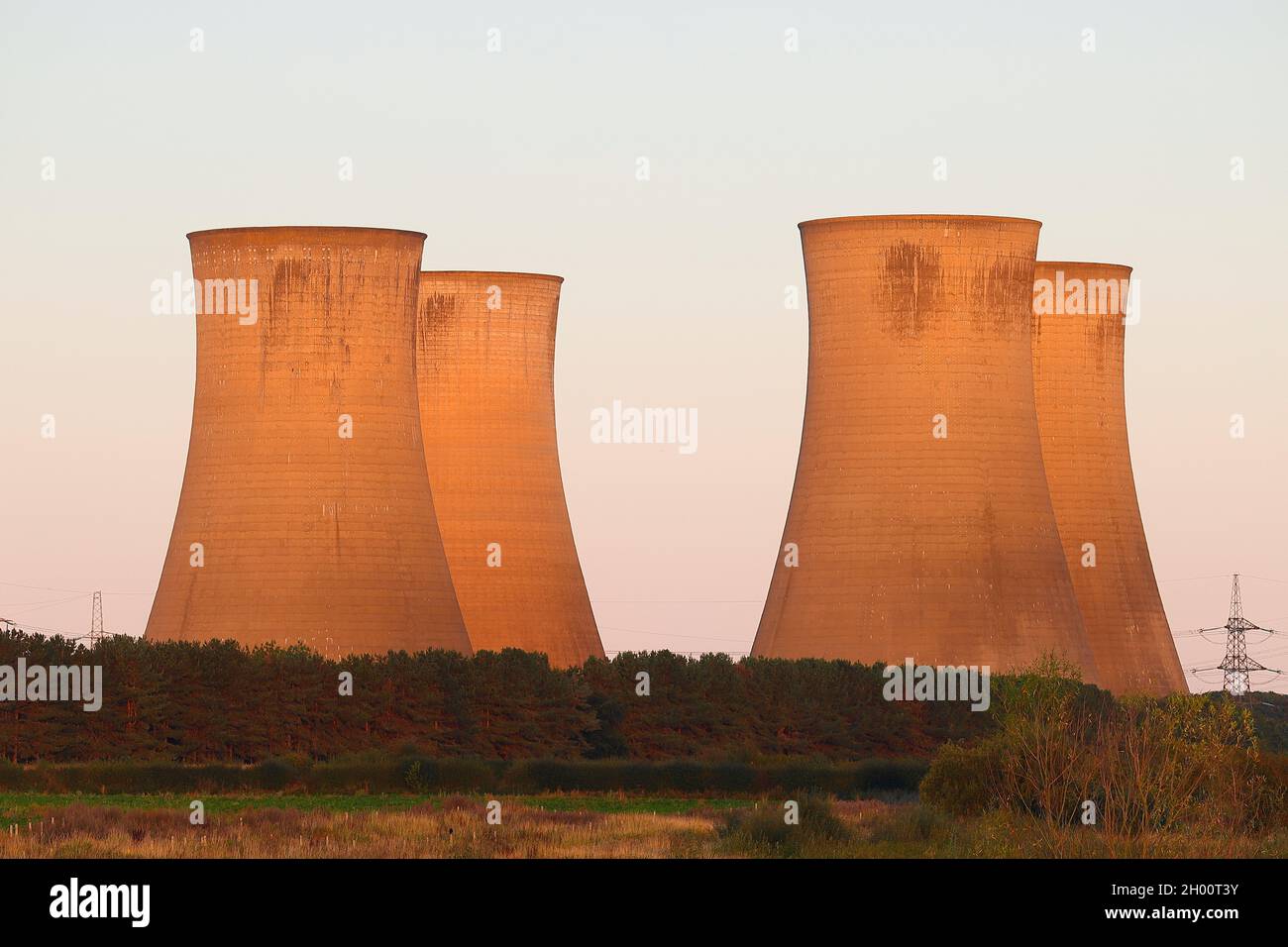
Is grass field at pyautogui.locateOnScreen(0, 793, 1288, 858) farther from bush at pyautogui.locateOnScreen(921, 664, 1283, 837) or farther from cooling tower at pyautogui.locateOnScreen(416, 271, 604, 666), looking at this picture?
cooling tower at pyautogui.locateOnScreen(416, 271, 604, 666)

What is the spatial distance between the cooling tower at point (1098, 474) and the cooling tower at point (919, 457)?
5.46m

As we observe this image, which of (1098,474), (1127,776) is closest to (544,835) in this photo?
(1127,776)

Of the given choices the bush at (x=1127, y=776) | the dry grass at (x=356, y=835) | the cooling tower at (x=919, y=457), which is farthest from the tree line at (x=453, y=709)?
the bush at (x=1127, y=776)

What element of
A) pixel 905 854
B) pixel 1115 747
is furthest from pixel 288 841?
pixel 1115 747

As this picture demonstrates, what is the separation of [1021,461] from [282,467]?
1210cm

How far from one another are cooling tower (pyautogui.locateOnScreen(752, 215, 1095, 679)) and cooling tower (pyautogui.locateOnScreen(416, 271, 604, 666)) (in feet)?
17.3

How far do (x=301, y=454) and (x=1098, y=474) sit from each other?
1704 cm

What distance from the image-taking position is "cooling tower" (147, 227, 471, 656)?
3572 centimetres

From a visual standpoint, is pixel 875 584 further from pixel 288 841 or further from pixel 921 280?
pixel 288 841

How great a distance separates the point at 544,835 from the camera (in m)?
20.2

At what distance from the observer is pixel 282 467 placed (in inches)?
1401

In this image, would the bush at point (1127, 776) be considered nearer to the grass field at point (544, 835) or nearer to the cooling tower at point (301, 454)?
the grass field at point (544, 835)

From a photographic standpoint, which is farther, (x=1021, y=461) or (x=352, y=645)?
(x=1021, y=461)

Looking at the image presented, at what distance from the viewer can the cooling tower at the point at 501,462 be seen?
141 ft
